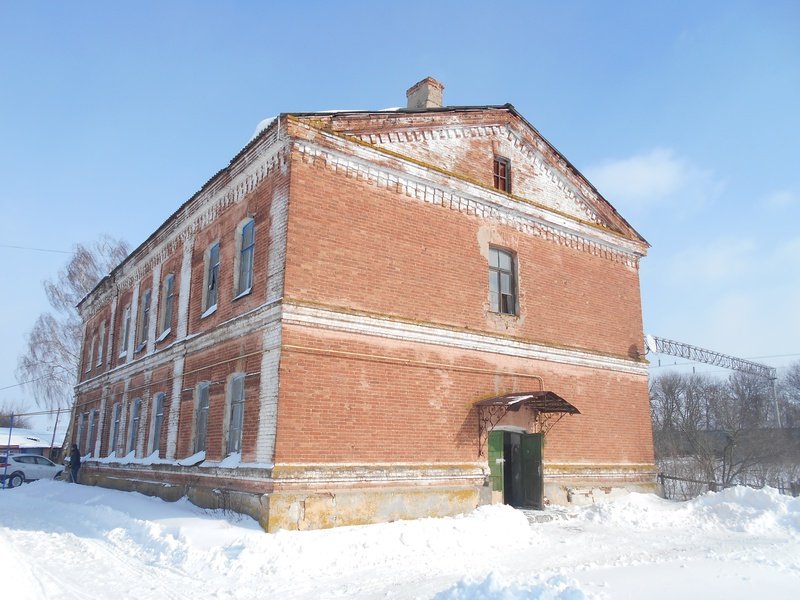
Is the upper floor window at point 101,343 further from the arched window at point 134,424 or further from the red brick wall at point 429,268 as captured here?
the red brick wall at point 429,268

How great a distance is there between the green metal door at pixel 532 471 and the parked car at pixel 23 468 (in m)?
22.3

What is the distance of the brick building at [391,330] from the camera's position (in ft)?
38.2

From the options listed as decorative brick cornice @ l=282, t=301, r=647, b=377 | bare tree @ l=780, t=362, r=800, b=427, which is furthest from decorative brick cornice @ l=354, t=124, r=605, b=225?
bare tree @ l=780, t=362, r=800, b=427

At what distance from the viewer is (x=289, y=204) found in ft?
39.2

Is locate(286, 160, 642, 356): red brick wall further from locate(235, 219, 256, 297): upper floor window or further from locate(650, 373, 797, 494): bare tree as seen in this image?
locate(650, 373, 797, 494): bare tree

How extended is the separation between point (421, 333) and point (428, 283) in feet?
3.88

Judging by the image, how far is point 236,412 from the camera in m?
13.0

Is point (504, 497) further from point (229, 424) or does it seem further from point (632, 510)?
point (229, 424)

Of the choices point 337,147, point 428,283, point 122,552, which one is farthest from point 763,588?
point 337,147

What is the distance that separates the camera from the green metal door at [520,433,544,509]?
14.5 metres

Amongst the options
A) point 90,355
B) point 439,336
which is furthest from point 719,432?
point 90,355

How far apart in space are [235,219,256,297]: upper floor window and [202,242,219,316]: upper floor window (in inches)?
45.7

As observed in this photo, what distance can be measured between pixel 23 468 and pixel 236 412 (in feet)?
70.9

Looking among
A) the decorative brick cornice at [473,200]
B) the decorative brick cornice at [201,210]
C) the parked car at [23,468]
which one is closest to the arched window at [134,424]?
the decorative brick cornice at [201,210]
